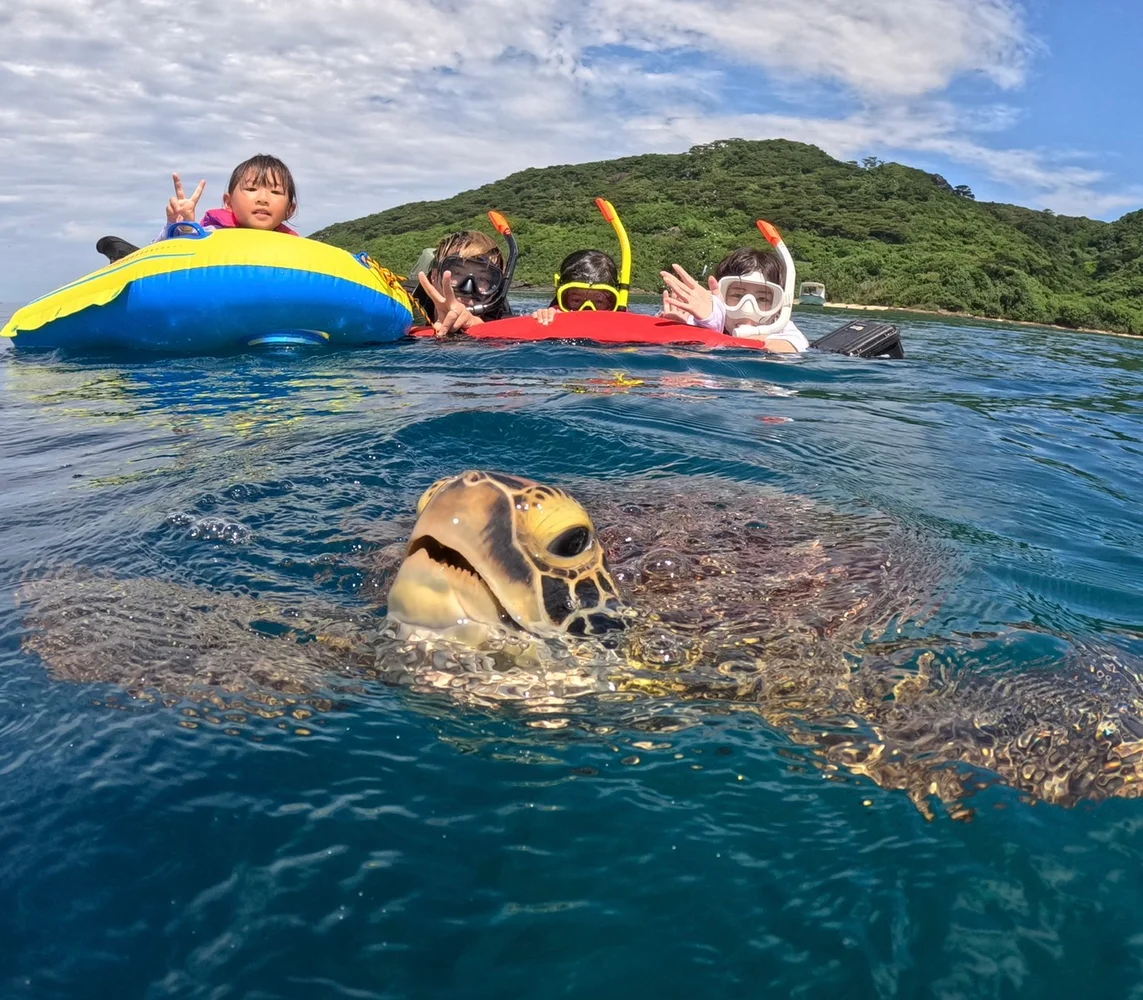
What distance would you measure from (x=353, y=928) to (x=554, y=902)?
0.35 meters

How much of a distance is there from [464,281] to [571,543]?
27.6 feet

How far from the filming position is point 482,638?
2.35 m

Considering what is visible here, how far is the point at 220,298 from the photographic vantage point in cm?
838

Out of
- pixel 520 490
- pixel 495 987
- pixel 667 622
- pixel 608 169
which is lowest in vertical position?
pixel 495 987

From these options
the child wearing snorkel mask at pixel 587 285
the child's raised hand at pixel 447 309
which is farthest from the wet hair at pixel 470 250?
the child wearing snorkel mask at pixel 587 285

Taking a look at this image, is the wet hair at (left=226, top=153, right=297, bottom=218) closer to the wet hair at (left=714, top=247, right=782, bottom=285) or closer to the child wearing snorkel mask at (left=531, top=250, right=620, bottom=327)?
the child wearing snorkel mask at (left=531, top=250, right=620, bottom=327)

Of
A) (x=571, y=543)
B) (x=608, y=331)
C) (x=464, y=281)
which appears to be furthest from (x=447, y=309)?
(x=571, y=543)

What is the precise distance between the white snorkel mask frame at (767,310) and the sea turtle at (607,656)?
6.84 metres

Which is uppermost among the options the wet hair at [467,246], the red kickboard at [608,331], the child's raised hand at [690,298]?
the wet hair at [467,246]

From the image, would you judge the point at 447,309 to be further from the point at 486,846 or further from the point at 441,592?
the point at 486,846

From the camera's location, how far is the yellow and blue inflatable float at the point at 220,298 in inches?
329

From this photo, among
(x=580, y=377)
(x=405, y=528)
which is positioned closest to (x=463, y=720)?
(x=405, y=528)

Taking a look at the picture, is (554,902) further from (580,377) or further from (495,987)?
(580,377)

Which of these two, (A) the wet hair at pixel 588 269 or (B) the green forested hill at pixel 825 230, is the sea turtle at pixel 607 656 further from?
(B) the green forested hill at pixel 825 230
